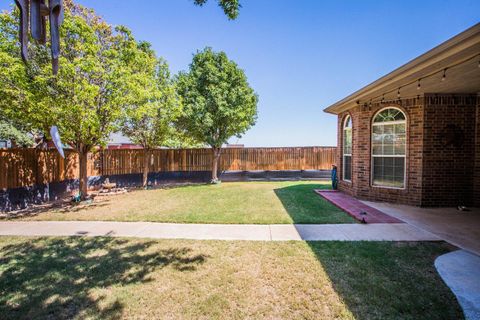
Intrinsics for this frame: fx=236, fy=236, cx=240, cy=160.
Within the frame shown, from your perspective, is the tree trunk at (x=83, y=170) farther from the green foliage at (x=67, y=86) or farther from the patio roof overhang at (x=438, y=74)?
the patio roof overhang at (x=438, y=74)

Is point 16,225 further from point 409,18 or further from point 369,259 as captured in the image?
point 409,18

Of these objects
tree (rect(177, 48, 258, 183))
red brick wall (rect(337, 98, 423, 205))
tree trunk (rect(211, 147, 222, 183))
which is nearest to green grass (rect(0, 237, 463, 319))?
red brick wall (rect(337, 98, 423, 205))

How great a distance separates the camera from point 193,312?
2.63m

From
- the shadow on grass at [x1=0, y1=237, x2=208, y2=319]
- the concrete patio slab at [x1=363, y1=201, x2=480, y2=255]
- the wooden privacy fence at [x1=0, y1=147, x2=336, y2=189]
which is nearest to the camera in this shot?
the shadow on grass at [x1=0, y1=237, x2=208, y2=319]

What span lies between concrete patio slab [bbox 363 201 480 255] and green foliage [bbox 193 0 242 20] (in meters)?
5.50

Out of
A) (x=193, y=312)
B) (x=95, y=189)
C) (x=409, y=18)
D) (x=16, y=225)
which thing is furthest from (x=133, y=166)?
(x=409, y=18)

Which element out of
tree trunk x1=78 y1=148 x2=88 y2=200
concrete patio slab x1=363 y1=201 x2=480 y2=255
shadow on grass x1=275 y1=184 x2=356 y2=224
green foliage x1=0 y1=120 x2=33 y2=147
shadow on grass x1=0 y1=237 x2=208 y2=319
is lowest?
shadow on grass x1=0 y1=237 x2=208 y2=319

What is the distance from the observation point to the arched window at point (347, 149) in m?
9.32

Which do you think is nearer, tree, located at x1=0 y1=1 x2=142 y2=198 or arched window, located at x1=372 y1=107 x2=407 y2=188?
tree, located at x1=0 y1=1 x2=142 y2=198

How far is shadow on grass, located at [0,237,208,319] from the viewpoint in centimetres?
272

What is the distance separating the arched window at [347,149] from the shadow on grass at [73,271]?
7.51 metres

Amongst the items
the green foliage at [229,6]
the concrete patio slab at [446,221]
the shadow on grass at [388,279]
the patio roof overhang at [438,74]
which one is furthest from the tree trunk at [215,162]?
the green foliage at [229,6]

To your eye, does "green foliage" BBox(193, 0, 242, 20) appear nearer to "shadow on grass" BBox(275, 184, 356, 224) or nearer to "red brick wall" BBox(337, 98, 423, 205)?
"shadow on grass" BBox(275, 184, 356, 224)

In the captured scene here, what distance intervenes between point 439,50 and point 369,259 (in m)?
3.52
